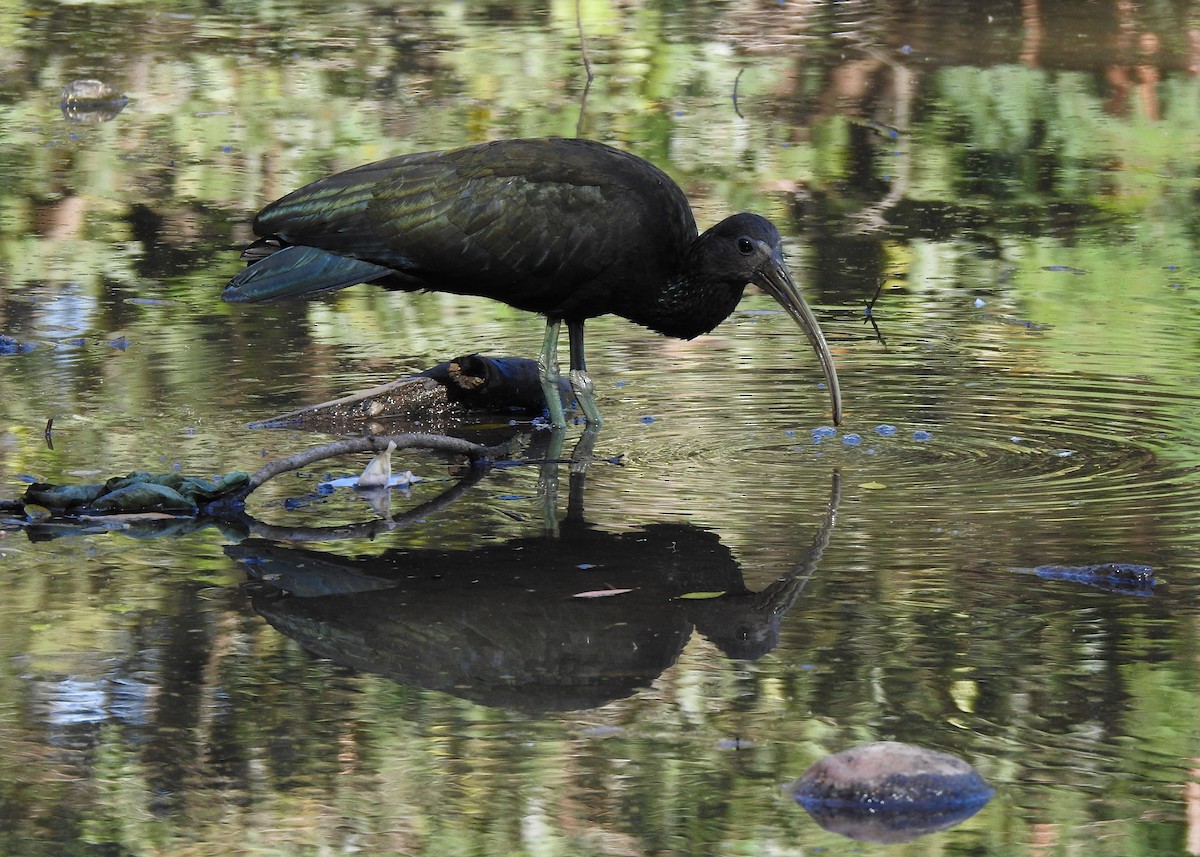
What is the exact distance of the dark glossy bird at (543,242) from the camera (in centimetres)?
739

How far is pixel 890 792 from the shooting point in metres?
4.13

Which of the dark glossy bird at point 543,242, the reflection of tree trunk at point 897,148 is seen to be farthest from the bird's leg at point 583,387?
the reflection of tree trunk at point 897,148

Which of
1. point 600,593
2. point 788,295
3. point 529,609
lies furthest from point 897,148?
point 529,609

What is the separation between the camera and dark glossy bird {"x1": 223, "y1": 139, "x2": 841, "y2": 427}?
7395 millimetres

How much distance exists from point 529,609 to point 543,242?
2.33 meters

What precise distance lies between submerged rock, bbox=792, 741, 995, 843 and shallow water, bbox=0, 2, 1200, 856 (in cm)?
5

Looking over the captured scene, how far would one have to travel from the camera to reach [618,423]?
7.49 meters

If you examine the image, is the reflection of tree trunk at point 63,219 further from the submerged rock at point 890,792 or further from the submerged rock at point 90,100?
the submerged rock at point 890,792

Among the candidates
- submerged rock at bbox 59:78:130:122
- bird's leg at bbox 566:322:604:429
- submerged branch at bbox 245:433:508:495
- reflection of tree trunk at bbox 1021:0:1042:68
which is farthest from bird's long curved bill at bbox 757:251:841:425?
reflection of tree trunk at bbox 1021:0:1042:68

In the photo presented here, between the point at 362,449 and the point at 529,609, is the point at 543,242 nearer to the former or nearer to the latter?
the point at 362,449

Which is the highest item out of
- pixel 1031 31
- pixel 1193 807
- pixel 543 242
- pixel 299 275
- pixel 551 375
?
pixel 543 242

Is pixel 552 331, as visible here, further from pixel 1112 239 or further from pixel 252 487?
pixel 1112 239

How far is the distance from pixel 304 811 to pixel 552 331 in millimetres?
3670

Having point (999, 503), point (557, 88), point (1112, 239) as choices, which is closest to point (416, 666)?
point (999, 503)
